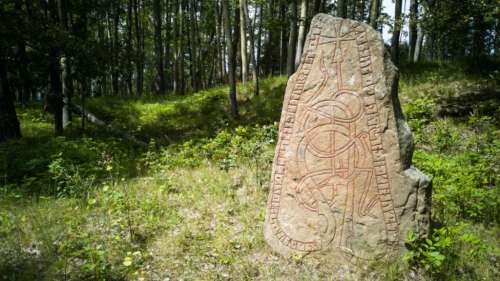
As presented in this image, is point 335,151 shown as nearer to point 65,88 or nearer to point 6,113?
point 6,113

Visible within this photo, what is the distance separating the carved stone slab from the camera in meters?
4.00

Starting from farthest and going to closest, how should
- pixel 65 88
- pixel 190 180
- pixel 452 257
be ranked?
pixel 65 88, pixel 190 180, pixel 452 257

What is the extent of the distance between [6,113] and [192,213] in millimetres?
6569

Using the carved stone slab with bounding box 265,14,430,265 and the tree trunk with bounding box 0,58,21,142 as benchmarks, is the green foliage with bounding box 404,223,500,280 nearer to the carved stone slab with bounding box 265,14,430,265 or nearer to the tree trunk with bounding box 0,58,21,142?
the carved stone slab with bounding box 265,14,430,265

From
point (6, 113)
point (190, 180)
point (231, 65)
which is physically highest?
point (231, 65)

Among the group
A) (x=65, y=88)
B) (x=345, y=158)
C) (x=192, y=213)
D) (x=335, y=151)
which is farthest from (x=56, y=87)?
(x=345, y=158)

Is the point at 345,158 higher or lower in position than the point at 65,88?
lower

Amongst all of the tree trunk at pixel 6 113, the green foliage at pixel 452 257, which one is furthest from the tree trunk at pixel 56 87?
the green foliage at pixel 452 257

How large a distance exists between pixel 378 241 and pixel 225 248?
6.07 ft

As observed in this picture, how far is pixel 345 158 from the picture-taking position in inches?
165

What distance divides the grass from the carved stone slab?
0.89 feet

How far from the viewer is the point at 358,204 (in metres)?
4.13

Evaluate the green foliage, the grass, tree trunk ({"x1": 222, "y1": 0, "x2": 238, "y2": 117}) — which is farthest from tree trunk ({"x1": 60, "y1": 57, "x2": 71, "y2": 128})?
the green foliage

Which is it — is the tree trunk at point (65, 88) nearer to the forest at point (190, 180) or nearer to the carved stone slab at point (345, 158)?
the forest at point (190, 180)
